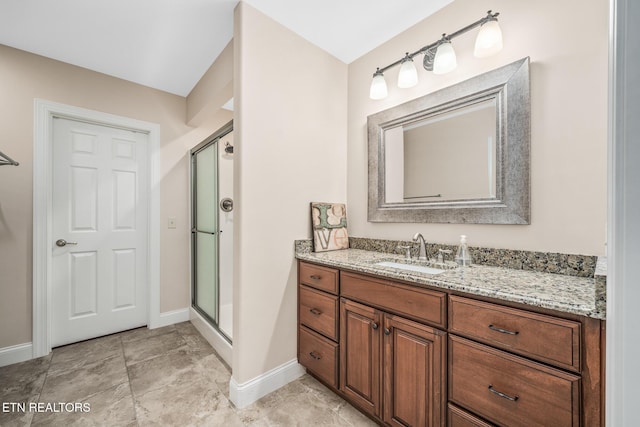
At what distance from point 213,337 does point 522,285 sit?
2293 mm

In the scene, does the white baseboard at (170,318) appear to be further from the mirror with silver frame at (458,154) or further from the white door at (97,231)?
the mirror with silver frame at (458,154)

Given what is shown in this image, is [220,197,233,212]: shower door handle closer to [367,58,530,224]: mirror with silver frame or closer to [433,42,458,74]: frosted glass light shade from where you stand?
[367,58,530,224]: mirror with silver frame

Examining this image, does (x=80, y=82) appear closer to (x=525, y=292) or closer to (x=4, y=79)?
(x=4, y=79)

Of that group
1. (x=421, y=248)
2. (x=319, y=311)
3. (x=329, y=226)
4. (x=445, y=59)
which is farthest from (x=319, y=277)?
(x=445, y=59)

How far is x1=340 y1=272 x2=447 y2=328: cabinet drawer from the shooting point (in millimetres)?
1141

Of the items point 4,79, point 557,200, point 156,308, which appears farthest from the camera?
point 156,308

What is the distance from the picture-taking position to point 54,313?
2279 millimetres

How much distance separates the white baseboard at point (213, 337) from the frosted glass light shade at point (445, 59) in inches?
94.2

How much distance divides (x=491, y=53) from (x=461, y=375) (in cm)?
161

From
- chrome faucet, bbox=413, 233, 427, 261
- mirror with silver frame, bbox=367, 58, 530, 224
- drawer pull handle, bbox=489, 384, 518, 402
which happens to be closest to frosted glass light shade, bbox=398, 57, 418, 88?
mirror with silver frame, bbox=367, 58, 530, 224

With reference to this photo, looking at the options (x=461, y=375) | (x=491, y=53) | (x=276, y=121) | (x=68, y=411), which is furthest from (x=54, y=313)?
(x=491, y=53)

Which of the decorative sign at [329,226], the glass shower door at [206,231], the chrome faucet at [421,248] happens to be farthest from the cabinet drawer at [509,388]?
the glass shower door at [206,231]

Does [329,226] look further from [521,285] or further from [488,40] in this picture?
[488,40]

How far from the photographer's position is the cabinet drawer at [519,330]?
0.83m
